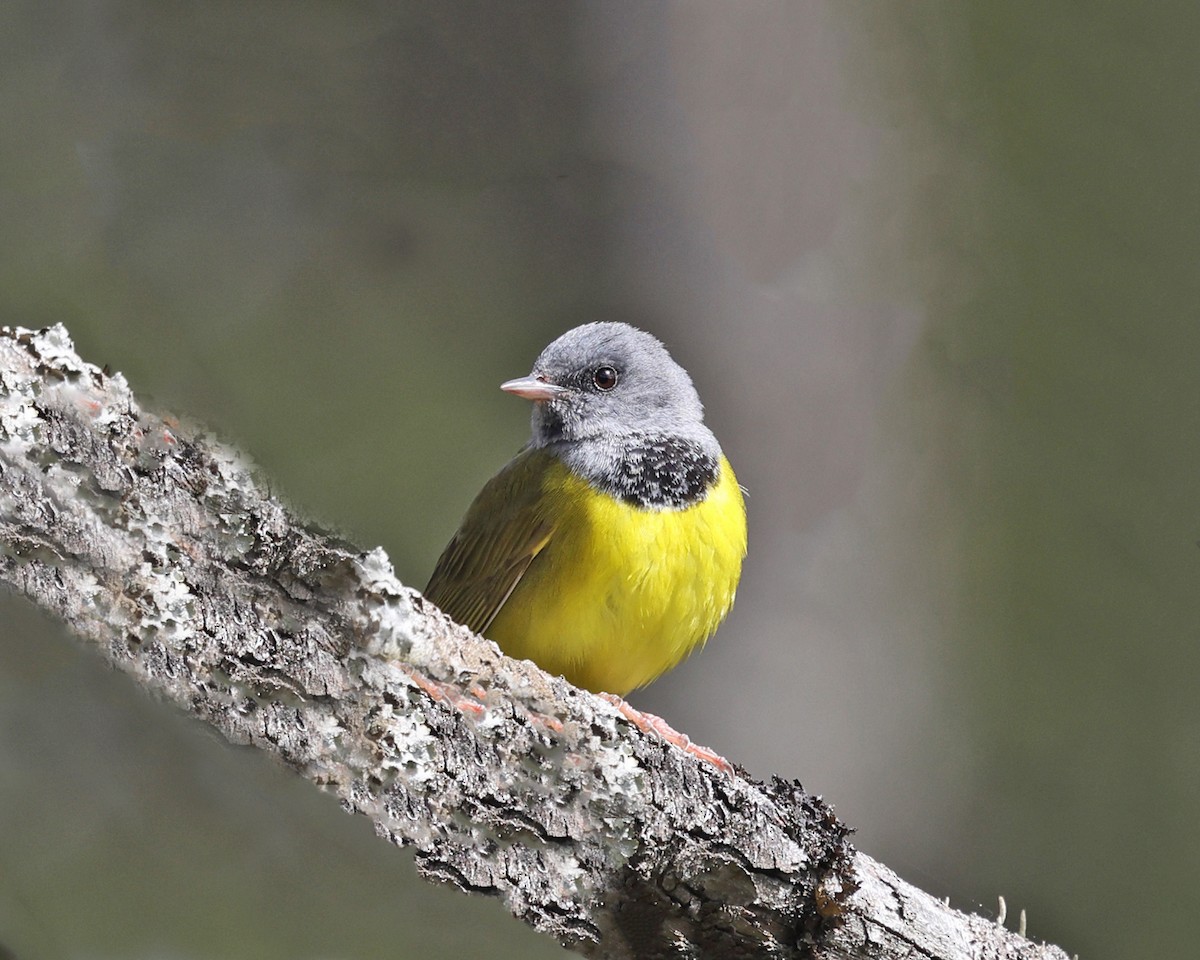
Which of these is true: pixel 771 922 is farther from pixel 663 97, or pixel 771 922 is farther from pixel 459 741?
pixel 663 97

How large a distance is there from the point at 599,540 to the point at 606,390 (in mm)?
359

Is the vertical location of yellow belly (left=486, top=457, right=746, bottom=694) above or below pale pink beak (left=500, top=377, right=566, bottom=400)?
below

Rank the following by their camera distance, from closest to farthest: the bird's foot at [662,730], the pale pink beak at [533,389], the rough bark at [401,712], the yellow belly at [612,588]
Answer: the rough bark at [401,712] → the bird's foot at [662,730] → the yellow belly at [612,588] → the pale pink beak at [533,389]

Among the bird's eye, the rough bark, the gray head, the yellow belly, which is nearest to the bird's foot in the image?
the rough bark

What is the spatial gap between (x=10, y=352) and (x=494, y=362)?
1.43 metres

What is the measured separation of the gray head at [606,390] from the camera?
1.87 m

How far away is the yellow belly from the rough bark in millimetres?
422

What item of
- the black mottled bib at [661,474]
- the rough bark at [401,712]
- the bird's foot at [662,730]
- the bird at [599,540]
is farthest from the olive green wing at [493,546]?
the rough bark at [401,712]

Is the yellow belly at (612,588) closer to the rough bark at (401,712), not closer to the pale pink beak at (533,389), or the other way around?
the pale pink beak at (533,389)

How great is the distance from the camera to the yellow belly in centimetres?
164

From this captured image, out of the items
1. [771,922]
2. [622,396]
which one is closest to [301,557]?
[771,922]

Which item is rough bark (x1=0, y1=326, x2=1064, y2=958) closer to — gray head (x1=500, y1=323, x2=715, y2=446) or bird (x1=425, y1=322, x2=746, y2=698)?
bird (x1=425, y1=322, x2=746, y2=698)

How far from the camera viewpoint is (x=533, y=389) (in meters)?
1.87

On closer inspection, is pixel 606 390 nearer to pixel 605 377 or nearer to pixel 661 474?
pixel 605 377
